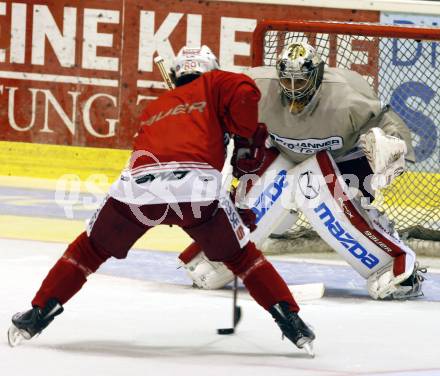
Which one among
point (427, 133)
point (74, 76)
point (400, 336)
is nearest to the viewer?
point (400, 336)

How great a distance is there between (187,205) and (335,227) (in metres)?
1.49

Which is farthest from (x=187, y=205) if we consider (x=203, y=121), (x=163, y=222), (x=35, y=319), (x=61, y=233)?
(x=61, y=233)

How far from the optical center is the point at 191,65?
14.0ft

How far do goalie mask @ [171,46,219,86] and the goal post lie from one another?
86.6 inches

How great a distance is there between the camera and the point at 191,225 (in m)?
4.08

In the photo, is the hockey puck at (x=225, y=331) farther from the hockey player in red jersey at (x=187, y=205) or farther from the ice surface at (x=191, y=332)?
the hockey player in red jersey at (x=187, y=205)

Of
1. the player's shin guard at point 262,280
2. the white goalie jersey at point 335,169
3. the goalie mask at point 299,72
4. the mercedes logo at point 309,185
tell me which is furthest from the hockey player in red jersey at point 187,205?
the mercedes logo at point 309,185

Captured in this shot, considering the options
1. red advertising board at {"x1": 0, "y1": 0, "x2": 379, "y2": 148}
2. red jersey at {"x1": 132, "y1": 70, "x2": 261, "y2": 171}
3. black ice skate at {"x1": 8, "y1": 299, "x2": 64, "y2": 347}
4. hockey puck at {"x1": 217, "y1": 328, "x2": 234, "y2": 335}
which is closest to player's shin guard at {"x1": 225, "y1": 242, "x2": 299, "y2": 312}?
red jersey at {"x1": 132, "y1": 70, "x2": 261, "y2": 171}

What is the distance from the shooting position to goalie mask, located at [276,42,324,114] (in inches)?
204

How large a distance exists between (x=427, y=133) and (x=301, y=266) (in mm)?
2059

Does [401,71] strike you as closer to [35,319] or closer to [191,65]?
[191,65]

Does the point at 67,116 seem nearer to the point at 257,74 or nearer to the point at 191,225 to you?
the point at 257,74

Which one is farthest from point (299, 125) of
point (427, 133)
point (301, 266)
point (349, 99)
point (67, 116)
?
point (67, 116)

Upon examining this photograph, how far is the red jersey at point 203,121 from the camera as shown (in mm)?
4039
